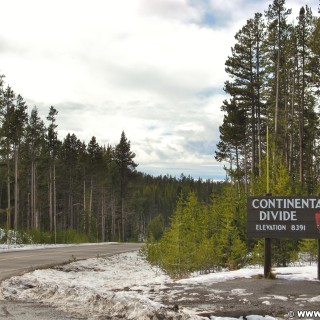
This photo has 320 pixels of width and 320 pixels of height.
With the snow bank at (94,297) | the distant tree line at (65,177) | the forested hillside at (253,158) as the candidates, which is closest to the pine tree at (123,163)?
the distant tree line at (65,177)

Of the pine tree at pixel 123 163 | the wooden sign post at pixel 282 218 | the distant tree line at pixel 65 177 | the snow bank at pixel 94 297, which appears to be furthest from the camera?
the pine tree at pixel 123 163

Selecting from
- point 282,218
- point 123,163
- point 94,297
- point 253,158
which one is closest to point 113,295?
point 94,297

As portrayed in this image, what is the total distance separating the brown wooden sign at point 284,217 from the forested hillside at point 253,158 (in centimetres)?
74

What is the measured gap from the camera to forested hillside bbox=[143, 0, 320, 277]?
43.6 ft

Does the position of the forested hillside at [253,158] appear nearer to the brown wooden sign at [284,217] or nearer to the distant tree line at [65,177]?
the brown wooden sign at [284,217]

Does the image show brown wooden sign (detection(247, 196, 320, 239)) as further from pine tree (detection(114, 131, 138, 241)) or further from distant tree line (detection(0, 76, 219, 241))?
pine tree (detection(114, 131, 138, 241))

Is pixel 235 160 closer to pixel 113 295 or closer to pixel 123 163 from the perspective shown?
pixel 123 163

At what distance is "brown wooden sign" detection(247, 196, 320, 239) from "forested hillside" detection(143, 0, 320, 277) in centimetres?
74

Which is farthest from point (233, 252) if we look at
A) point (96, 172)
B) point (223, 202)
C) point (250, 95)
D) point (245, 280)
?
point (96, 172)

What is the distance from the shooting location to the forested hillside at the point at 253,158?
43.6 ft

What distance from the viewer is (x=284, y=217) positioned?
10.6 metres

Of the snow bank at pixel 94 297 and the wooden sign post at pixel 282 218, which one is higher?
the wooden sign post at pixel 282 218

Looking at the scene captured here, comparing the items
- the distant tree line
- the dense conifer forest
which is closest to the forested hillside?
the dense conifer forest

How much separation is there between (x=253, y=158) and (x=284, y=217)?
79.1 ft
